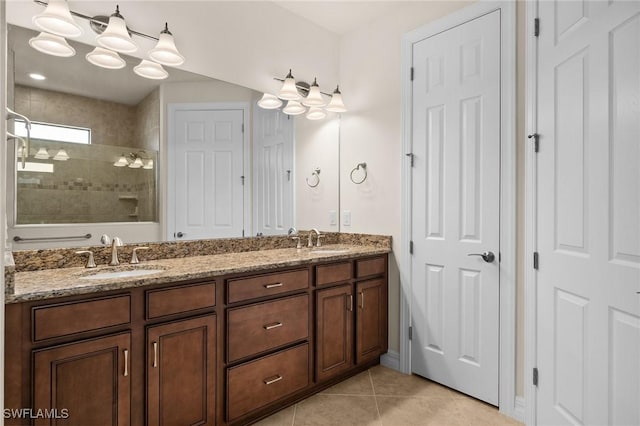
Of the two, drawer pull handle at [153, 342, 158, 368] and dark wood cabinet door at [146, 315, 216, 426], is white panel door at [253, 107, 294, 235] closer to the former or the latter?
dark wood cabinet door at [146, 315, 216, 426]

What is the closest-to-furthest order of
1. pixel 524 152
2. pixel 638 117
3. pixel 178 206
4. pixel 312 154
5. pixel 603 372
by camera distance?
pixel 638 117
pixel 603 372
pixel 524 152
pixel 178 206
pixel 312 154

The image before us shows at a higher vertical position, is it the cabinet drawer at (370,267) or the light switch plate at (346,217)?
the light switch plate at (346,217)

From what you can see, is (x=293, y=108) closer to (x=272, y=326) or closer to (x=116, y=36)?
(x=116, y=36)

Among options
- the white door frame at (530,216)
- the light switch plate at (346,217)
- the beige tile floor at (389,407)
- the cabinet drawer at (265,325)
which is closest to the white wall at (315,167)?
the light switch plate at (346,217)

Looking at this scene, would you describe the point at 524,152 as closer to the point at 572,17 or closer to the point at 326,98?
the point at 572,17

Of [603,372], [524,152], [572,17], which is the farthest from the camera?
[524,152]

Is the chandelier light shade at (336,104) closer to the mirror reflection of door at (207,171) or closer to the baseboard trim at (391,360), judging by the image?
the mirror reflection of door at (207,171)

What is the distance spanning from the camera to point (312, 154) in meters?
3.06

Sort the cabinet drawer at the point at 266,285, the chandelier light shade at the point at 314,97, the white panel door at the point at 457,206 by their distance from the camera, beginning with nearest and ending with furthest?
the cabinet drawer at the point at 266,285, the white panel door at the point at 457,206, the chandelier light shade at the point at 314,97

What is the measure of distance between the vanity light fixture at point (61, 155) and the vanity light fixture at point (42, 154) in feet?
0.11

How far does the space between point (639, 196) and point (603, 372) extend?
28.9 inches

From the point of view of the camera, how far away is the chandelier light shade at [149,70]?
206cm

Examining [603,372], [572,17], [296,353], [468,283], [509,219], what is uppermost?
[572,17]

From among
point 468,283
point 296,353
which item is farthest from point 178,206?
point 468,283
